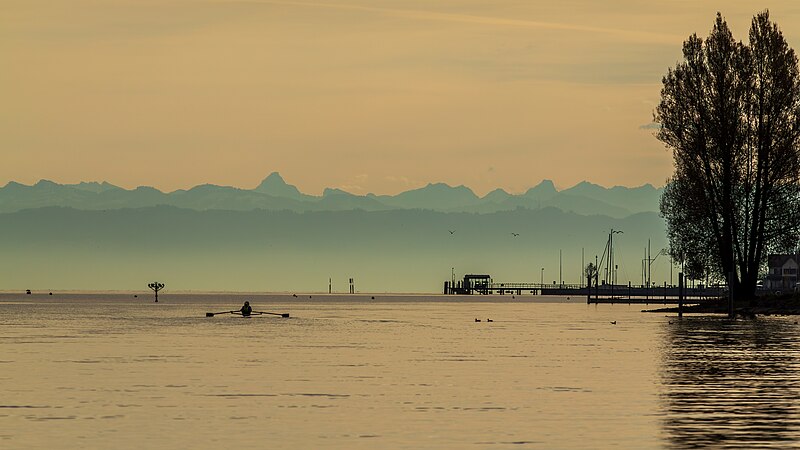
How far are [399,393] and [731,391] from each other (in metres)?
9.06

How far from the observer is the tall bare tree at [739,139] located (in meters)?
Answer: 103

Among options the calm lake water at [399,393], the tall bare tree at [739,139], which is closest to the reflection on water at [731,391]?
the calm lake water at [399,393]

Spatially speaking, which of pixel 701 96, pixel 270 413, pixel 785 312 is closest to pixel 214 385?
pixel 270 413

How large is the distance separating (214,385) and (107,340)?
32.3 metres

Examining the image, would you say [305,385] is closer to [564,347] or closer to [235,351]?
[235,351]

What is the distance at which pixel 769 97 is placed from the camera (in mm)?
102938

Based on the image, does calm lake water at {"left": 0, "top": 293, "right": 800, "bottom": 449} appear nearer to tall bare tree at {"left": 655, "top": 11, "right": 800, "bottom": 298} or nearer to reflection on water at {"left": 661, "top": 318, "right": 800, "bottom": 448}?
reflection on water at {"left": 661, "top": 318, "right": 800, "bottom": 448}

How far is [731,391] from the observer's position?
39.6m

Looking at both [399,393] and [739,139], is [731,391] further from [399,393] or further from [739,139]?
[739,139]

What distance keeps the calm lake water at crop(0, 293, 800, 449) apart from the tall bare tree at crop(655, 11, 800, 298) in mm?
31982

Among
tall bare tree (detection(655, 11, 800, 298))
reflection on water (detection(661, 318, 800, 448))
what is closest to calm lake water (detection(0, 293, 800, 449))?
reflection on water (detection(661, 318, 800, 448))

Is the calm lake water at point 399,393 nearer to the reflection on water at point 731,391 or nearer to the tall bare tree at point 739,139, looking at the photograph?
the reflection on water at point 731,391

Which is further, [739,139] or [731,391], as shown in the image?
[739,139]

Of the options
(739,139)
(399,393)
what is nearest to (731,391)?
(399,393)
